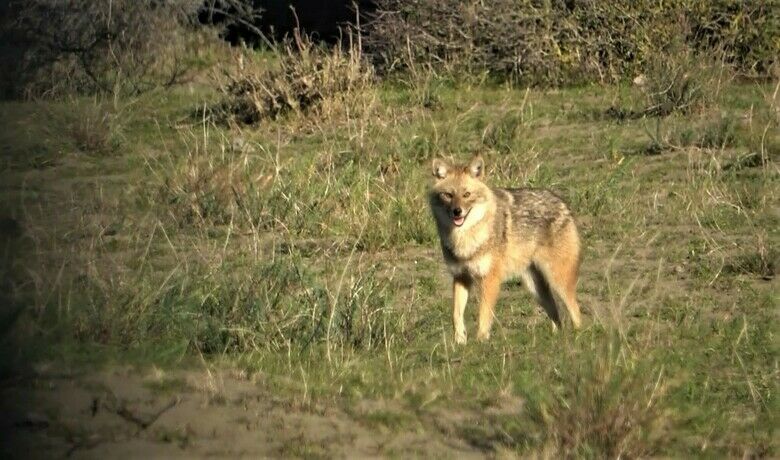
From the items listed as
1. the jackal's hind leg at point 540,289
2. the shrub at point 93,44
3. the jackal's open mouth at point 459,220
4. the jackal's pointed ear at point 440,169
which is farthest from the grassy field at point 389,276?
the shrub at point 93,44

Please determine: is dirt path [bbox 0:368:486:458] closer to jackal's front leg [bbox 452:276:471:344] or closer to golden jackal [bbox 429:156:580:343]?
jackal's front leg [bbox 452:276:471:344]

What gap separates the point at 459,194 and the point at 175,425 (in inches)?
143

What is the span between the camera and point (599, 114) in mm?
16172

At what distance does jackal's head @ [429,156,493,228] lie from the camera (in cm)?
979

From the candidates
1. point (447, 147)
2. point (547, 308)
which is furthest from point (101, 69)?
point (547, 308)

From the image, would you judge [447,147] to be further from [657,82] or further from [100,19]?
[100,19]

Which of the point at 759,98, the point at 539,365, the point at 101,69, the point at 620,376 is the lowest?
the point at 101,69

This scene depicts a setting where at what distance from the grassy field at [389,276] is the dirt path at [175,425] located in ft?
0.07

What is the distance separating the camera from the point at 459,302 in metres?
9.48

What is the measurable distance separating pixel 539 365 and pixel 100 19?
42.4 feet

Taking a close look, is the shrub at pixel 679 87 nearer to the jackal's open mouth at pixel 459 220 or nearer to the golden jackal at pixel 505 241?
the golden jackal at pixel 505 241

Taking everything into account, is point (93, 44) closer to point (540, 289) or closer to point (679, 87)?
point (679, 87)

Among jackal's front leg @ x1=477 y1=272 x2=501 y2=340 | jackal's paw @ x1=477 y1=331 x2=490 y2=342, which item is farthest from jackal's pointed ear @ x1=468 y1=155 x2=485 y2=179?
jackal's paw @ x1=477 y1=331 x2=490 y2=342

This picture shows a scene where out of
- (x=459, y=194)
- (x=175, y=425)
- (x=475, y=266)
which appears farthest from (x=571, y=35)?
(x=175, y=425)
